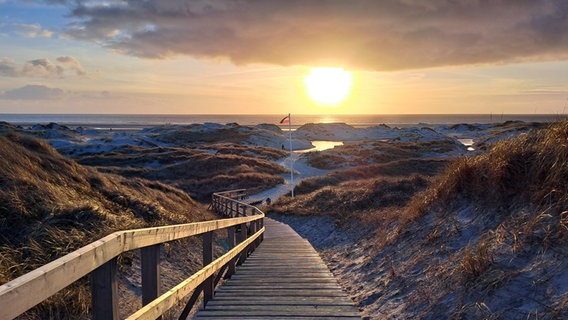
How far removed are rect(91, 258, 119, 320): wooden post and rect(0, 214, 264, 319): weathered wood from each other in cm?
8

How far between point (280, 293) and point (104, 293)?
3852mm

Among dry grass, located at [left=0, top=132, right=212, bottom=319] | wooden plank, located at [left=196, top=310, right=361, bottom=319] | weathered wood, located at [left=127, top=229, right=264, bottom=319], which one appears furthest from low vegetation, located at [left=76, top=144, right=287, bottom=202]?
weathered wood, located at [left=127, top=229, right=264, bottom=319]

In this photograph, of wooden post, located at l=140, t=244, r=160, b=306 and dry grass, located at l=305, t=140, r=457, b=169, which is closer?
wooden post, located at l=140, t=244, r=160, b=306

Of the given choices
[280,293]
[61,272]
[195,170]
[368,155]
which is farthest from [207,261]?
[368,155]

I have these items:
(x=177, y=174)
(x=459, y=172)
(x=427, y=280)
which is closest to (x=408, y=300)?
(x=427, y=280)

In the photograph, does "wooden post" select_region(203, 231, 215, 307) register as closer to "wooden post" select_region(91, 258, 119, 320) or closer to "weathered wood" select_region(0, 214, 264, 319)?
"weathered wood" select_region(0, 214, 264, 319)

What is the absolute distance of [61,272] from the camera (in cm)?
245

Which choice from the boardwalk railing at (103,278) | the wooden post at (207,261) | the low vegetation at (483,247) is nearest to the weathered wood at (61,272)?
the boardwalk railing at (103,278)

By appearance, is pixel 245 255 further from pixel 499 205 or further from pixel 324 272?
pixel 499 205

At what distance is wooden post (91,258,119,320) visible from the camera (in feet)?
9.45

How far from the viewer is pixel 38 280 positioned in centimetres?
223

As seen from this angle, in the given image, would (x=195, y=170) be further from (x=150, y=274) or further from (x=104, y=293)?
(x=104, y=293)

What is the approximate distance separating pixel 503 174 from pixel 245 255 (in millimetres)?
5387

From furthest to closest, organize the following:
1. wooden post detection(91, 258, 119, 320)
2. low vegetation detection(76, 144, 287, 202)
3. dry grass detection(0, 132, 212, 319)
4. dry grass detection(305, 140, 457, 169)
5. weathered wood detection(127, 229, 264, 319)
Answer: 1. dry grass detection(305, 140, 457, 169)
2. low vegetation detection(76, 144, 287, 202)
3. dry grass detection(0, 132, 212, 319)
4. weathered wood detection(127, 229, 264, 319)
5. wooden post detection(91, 258, 119, 320)
